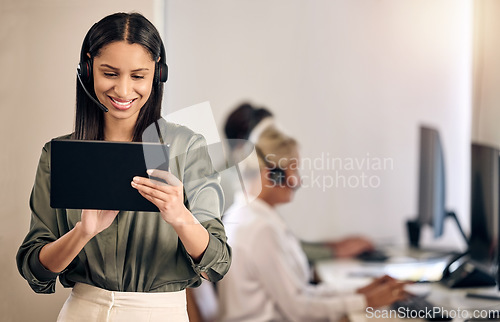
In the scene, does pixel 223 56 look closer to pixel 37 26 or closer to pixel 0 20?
pixel 37 26

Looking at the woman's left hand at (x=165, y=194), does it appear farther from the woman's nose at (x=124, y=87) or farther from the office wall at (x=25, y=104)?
the office wall at (x=25, y=104)

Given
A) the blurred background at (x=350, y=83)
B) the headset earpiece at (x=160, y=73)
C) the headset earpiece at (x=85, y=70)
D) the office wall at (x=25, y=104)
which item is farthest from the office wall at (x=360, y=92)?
the office wall at (x=25, y=104)

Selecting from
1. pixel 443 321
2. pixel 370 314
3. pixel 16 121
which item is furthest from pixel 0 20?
pixel 443 321

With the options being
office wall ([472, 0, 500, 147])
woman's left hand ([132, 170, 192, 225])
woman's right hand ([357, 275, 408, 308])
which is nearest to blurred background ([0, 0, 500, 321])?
office wall ([472, 0, 500, 147])

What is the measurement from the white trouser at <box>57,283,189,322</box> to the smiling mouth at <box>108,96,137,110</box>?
0.41 m

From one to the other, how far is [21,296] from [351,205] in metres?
0.96

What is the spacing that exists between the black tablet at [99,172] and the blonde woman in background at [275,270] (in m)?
0.34

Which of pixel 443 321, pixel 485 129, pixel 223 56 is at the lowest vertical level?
pixel 443 321

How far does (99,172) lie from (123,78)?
0.24 metres

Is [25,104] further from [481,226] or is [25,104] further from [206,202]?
[481,226]

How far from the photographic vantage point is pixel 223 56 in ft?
4.51

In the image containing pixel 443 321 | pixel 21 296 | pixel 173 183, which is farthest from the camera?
pixel 21 296

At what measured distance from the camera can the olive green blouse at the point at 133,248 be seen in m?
1.10

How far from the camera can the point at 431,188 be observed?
1.35 meters
